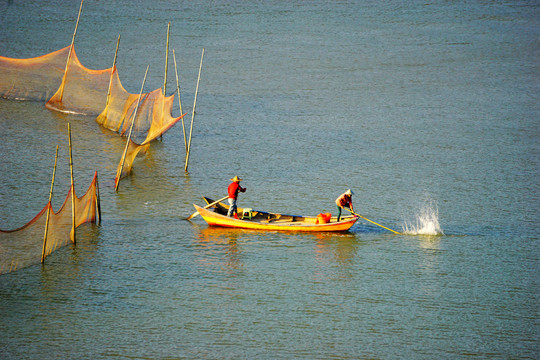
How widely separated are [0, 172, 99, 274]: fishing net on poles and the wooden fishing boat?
8.71ft

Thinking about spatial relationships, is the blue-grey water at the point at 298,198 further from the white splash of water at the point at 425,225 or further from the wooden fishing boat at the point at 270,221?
the wooden fishing boat at the point at 270,221

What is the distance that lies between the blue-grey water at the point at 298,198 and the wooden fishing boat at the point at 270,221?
0.24 m

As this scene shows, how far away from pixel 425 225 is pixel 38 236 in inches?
342

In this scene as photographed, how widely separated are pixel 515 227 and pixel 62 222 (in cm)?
1038

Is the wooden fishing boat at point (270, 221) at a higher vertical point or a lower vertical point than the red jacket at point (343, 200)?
lower

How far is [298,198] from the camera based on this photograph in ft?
59.3

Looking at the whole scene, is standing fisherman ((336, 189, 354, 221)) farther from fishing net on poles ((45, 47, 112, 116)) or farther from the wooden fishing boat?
fishing net on poles ((45, 47, 112, 116))

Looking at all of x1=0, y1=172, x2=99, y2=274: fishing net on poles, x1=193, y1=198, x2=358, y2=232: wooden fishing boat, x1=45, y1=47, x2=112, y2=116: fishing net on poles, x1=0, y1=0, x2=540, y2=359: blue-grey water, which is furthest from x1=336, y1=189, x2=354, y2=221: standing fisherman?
x1=45, y1=47, x2=112, y2=116: fishing net on poles

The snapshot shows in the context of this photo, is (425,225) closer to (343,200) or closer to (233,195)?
(343,200)

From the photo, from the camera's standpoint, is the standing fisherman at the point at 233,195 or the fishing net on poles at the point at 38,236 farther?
the standing fisherman at the point at 233,195

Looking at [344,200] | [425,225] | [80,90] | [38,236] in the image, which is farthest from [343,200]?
[80,90]

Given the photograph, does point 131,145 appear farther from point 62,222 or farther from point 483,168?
point 483,168

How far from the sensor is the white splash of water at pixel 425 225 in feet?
52.6

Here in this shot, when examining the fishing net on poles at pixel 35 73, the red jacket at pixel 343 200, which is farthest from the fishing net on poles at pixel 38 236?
the fishing net on poles at pixel 35 73
